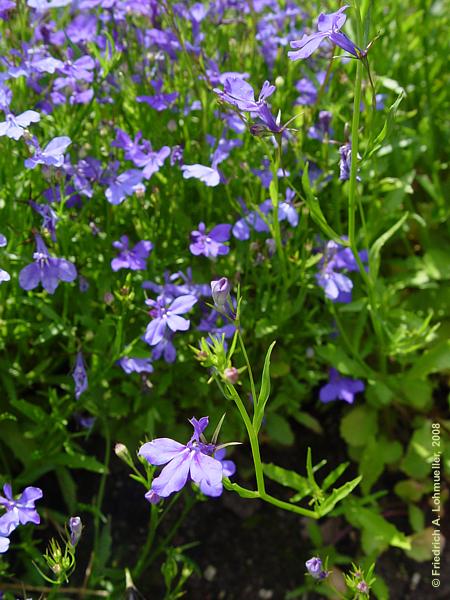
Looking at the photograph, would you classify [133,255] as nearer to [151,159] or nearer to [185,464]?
[151,159]

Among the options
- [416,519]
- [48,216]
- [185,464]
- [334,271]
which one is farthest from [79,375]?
[416,519]

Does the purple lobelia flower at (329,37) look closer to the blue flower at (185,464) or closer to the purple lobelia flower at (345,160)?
the purple lobelia flower at (345,160)

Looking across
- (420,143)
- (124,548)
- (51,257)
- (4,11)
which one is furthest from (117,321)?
(420,143)

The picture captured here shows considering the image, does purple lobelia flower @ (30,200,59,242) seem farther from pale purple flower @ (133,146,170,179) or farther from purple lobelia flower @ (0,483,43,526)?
purple lobelia flower @ (0,483,43,526)

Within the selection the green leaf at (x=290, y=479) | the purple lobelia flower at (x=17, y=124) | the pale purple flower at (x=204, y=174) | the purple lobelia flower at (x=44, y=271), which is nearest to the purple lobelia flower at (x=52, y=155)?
the purple lobelia flower at (x=17, y=124)

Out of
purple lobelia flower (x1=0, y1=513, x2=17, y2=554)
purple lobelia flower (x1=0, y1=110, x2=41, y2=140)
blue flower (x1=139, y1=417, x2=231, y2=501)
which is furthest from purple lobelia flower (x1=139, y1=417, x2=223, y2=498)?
purple lobelia flower (x1=0, y1=110, x2=41, y2=140)

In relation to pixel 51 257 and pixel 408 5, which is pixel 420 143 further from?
pixel 51 257

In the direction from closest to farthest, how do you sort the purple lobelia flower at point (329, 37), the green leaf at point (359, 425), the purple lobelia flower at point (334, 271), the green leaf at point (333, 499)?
the purple lobelia flower at point (329, 37), the green leaf at point (333, 499), the purple lobelia flower at point (334, 271), the green leaf at point (359, 425)
